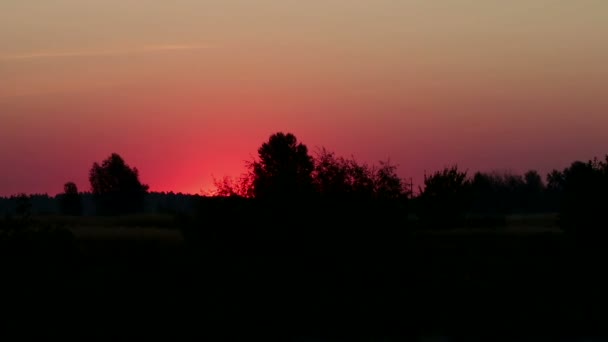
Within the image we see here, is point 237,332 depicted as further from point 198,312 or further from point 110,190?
point 110,190

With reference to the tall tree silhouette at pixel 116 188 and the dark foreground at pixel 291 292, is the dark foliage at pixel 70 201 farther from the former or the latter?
the dark foreground at pixel 291 292

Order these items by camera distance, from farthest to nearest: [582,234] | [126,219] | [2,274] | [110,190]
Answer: [110,190] → [126,219] → [582,234] → [2,274]

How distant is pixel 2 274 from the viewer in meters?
23.6

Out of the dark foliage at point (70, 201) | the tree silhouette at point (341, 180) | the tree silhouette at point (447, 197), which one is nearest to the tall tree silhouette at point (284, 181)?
the tree silhouette at point (341, 180)

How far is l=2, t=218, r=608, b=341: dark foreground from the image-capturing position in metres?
23.9

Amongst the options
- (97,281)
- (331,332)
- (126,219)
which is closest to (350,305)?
(331,332)

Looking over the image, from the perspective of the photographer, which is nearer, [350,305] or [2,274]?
[2,274]

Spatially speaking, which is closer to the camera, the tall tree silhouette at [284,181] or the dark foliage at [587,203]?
the tall tree silhouette at [284,181]

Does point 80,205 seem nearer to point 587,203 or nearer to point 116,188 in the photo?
point 116,188

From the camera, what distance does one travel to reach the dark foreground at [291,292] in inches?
941

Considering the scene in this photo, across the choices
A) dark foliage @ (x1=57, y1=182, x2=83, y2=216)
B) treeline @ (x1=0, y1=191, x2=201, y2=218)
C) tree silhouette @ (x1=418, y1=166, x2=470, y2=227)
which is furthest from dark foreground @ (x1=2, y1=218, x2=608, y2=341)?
dark foliage @ (x1=57, y1=182, x2=83, y2=216)

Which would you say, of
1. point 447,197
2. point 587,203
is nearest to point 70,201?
point 447,197

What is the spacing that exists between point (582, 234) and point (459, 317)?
51.0 feet

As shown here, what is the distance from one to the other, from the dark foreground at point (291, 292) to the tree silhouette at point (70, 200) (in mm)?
106472
